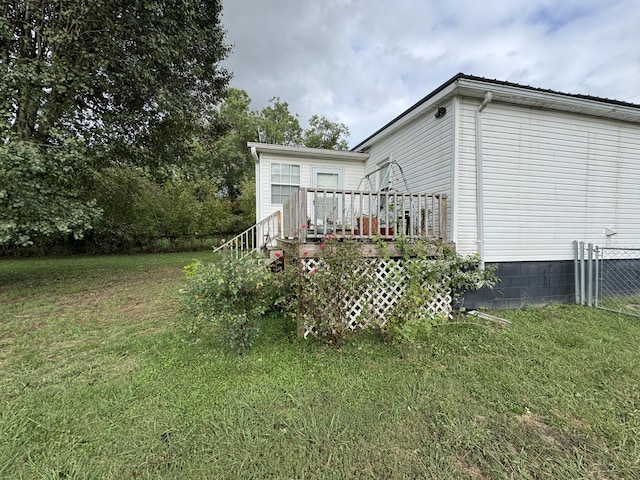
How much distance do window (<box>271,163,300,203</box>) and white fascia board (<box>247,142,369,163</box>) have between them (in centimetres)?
31

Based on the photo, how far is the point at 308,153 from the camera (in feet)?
22.6

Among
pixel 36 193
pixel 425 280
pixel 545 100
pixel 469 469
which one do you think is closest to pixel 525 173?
pixel 545 100

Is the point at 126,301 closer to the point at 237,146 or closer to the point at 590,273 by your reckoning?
the point at 590,273

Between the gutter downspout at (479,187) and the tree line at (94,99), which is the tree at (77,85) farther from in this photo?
the gutter downspout at (479,187)

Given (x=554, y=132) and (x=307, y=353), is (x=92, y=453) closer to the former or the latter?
(x=307, y=353)

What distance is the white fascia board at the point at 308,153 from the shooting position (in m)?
6.71

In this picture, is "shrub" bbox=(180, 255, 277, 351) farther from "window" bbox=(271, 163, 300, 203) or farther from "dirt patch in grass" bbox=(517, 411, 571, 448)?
"window" bbox=(271, 163, 300, 203)

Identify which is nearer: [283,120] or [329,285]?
[329,285]

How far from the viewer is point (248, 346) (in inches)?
124

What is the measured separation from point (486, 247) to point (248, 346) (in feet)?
12.9

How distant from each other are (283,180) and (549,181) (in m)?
5.44

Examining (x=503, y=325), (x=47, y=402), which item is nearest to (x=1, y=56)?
(x=47, y=402)

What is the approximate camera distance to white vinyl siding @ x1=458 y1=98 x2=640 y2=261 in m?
4.47

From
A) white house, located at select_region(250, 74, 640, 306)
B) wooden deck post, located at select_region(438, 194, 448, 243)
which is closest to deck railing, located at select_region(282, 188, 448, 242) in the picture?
wooden deck post, located at select_region(438, 194, 448, 243)
